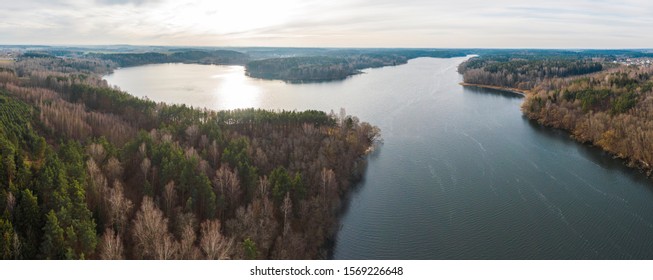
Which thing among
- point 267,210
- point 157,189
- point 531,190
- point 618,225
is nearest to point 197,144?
point 157,189

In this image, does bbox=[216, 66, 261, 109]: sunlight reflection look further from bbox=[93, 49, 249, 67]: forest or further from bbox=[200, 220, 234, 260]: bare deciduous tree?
bbox=[93, 49, 249, 67]: forest

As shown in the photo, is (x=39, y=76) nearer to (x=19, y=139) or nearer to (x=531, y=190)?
(x=19, y=139)

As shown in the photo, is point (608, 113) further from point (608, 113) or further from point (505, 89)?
point (505, 89)

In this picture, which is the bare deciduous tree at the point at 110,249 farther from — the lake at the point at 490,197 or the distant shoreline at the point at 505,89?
the distant shoreline at the point at 505,89

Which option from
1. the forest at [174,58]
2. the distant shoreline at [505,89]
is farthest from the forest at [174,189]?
the forest at [174,58]

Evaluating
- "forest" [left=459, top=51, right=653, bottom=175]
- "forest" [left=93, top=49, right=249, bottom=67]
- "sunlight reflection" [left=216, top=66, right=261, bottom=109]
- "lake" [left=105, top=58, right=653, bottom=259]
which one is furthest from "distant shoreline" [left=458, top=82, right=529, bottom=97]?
"forest" [left=93, top=49, right=249, bottom=67]
